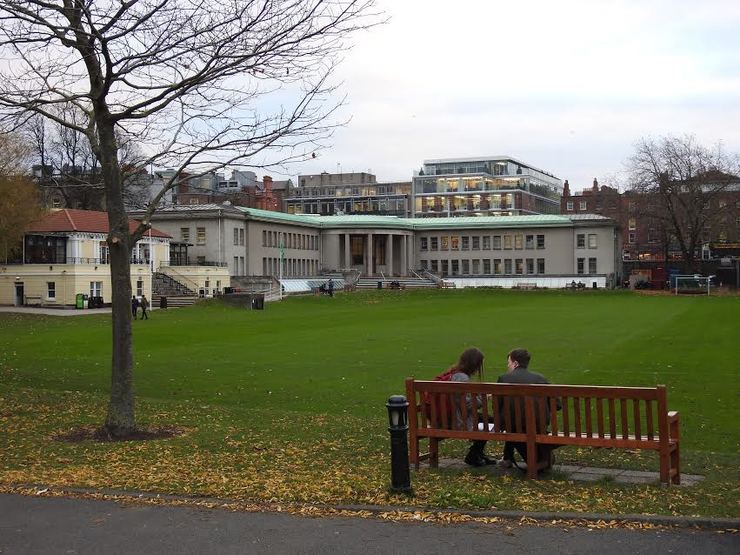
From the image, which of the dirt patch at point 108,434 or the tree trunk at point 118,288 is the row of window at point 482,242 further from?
the tree trunk at point 118,288

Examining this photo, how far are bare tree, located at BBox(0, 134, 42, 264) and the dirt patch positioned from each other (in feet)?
117

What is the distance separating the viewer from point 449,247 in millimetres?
115812

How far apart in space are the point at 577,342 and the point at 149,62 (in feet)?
67.7

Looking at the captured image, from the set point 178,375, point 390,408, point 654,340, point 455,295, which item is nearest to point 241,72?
point 390,408

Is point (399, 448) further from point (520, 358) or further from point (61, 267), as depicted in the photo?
point (61, 267)

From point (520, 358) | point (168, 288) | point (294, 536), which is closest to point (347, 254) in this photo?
point (168, 288)

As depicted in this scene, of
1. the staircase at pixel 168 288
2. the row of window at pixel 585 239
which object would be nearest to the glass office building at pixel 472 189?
the row of window at pixel 585 239

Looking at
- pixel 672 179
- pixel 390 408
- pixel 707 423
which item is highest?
pixel 672 179

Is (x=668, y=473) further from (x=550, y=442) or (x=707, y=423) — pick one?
(x=707, y=423)

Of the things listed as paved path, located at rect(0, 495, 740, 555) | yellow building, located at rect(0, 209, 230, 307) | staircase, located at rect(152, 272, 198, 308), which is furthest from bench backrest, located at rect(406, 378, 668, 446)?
staircase, located at rect(152, 272, 198, 308)

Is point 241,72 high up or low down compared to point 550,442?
up

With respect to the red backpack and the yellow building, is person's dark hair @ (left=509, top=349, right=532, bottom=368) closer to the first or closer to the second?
→ the red backpack

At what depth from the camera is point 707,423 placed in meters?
13.6

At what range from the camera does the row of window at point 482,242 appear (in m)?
110
